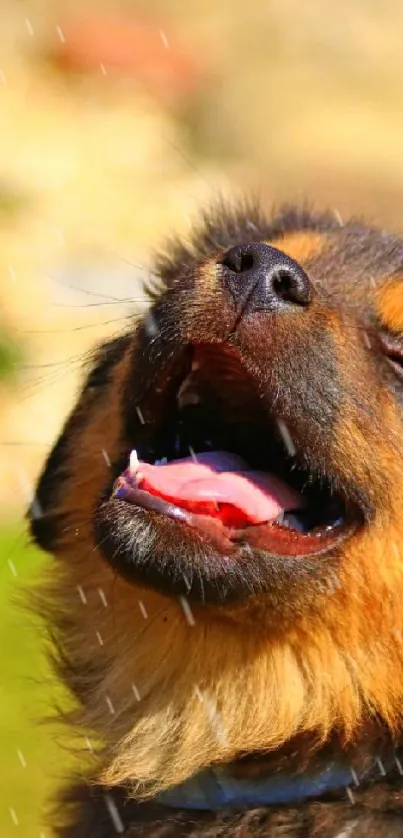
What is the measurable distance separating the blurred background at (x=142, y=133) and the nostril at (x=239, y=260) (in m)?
5.58

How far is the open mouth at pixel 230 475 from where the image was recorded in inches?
122

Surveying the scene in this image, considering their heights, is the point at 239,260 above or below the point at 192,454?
above

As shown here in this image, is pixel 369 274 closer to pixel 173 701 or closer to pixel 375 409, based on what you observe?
pixel 375 409

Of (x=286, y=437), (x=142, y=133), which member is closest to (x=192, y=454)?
(x=286, y=437)

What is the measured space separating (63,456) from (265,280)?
123 cm

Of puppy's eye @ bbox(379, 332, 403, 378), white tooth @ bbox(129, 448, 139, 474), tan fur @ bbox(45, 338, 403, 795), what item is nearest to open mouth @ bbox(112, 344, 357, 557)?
white tooth @ bbox(129, 448, 139, 474)

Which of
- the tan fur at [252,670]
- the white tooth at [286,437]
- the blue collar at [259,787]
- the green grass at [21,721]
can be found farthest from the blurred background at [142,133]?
the white tooth at [286,437]

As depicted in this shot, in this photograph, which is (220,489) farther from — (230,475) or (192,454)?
(192,454)

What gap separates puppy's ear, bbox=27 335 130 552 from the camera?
13.0 feet

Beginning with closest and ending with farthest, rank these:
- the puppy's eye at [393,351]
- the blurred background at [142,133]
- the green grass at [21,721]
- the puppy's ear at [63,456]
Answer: the puppy's eye at [393,351], the puppy's ear at [63,456], the green grass at [21,721], the blurred background at [142,133]

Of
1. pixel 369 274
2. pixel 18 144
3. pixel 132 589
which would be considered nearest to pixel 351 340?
pixel 369 274

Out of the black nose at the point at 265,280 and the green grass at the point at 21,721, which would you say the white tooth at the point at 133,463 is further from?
the green grass at the point at 21,721

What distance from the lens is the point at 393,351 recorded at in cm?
334

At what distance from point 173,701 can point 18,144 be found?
1419 cm
